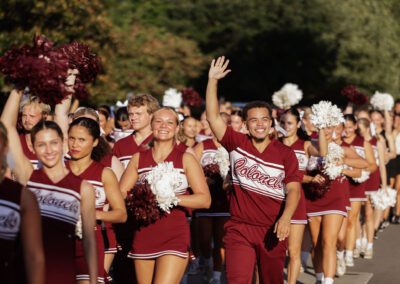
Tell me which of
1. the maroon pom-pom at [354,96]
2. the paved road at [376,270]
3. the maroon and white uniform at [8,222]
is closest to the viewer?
the maroon and white uniform at [8,222]

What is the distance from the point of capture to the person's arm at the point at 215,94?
27.1 feet

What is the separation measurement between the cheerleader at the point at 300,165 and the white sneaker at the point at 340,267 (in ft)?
5.81

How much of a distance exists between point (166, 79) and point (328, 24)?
9.37 metres

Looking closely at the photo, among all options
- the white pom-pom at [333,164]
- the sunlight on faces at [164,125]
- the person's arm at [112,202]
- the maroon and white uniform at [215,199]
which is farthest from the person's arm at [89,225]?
the maroon and white uniform at [215,199]

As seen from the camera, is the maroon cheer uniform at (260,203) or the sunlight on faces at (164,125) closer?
the sunlight on faces at (164,125)

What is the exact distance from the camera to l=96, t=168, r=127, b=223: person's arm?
7.20 m

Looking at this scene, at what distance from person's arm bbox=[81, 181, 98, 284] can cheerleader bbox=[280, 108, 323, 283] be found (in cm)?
439

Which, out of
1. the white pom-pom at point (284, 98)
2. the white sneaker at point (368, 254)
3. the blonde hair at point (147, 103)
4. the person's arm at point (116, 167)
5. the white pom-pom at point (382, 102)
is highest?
the white pom-pom at point (382, 102)

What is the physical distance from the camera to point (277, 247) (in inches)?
338

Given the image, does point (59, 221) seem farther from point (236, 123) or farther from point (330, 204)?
point (236, 123)

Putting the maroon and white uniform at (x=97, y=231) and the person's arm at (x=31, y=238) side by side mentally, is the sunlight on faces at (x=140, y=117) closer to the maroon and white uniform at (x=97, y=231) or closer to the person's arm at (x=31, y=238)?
the maroon and white uniform at (x=97, y=231)

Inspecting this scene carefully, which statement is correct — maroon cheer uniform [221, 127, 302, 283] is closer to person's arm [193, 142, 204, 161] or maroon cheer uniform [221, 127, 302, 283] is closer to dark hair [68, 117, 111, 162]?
dark hair [68, 117, 111, 162]

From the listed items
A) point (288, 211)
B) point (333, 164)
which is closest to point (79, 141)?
point (288, 211)

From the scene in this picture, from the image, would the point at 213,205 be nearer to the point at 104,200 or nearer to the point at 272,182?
the point at 272,182
